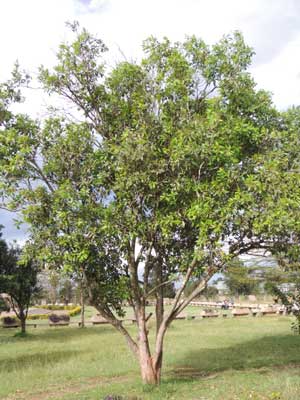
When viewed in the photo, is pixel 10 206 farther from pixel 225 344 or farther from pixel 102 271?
pixel 225 344

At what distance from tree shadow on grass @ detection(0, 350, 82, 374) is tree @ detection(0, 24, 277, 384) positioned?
6056 millimetres

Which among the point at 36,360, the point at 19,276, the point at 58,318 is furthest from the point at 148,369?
the point at 58,318

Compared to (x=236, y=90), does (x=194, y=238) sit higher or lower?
lower

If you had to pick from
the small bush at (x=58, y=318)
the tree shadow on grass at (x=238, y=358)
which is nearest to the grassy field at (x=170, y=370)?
the tree shadow on grass at (x=238, y=358)

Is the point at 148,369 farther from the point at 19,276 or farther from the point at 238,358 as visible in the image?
the point at 19,276

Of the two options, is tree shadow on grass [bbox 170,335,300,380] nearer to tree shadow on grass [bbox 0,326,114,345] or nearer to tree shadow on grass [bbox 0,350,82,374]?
tree shadow on grass [bbox 0,350,82,374]

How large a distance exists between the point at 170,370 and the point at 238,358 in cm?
344

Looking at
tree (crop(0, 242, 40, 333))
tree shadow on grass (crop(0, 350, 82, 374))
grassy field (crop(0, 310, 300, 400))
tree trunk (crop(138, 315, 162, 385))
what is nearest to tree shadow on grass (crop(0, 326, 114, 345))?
tree (crop(0, 242, 40, 333))

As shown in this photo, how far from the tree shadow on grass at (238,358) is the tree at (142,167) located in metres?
3.35

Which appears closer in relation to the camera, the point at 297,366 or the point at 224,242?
the point at 224,242

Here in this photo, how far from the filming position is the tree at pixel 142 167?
360 inches

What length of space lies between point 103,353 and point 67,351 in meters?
2.21

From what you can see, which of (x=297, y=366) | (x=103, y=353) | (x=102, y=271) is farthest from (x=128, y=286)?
(x=103, y=353)

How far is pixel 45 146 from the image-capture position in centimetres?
1058
